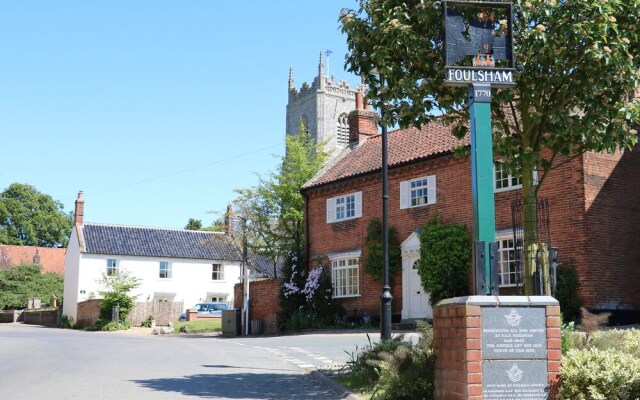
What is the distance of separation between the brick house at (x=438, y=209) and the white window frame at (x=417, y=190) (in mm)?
37

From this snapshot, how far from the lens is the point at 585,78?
10875mm

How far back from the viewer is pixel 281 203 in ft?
135

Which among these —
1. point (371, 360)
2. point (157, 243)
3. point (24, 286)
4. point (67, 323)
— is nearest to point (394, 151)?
point (371, 360)

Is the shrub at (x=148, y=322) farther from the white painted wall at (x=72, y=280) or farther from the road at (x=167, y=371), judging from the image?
the road at (x=167, y=371)

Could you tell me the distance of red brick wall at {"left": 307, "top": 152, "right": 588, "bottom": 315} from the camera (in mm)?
21797

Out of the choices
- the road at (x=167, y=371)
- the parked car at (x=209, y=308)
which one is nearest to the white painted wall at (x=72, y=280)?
the parked car at (x=209, y=308)

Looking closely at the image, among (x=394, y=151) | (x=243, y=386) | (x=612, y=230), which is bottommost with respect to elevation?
(x=243, y=386)

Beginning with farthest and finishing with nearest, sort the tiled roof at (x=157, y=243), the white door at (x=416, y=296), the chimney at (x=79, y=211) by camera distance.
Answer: the tiled roof at (x=157, y=243) < the chimney at (x=79, y=211) < the white door at (x=416, y=296)

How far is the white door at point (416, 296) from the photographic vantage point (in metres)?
26.1

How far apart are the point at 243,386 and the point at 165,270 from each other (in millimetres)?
43337

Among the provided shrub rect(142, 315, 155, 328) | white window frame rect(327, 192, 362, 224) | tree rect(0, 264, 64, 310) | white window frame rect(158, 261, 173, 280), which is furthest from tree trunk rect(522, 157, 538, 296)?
tree rect(0, 264, 64, 310)

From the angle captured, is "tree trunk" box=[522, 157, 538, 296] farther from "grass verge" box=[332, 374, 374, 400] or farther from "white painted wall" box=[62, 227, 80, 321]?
"white painted wall" box=[62, 227, 80, 321]

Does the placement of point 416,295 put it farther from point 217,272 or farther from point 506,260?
point 217,272

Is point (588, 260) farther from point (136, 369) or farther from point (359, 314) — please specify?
point (136, 369)
